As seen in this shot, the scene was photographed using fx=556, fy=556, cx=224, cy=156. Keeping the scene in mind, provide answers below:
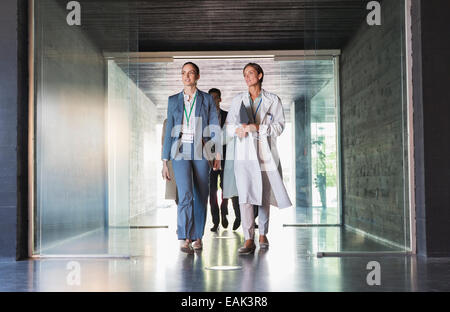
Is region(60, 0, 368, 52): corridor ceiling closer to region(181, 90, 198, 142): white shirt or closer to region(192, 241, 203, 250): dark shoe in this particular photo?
region(181, 90, 198, 142): white shirt

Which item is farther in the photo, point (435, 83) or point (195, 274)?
point (435, 83)

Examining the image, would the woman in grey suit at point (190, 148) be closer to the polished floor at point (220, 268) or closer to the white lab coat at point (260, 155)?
the white lab coat at point (260, 155)

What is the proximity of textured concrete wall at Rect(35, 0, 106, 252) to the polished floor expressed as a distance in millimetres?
275

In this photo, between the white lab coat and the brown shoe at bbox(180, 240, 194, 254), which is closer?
the brown shoe at bbox(180, 240, 194, 254)

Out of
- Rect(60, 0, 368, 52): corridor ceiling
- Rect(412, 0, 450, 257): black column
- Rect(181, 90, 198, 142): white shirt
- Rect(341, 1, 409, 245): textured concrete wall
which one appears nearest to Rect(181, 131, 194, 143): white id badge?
Rect(181, 90, 198, 142): white shirt

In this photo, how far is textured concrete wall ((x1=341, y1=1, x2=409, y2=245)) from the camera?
15.3 ft

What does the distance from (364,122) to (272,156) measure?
99cm

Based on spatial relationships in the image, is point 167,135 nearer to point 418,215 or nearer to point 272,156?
point 272,156

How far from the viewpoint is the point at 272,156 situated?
192 inches

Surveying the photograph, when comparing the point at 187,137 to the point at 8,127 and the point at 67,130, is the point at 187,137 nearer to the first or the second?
the point at 67,130

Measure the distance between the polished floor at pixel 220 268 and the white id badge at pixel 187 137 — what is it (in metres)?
0.88

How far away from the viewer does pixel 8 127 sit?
4.50 metres

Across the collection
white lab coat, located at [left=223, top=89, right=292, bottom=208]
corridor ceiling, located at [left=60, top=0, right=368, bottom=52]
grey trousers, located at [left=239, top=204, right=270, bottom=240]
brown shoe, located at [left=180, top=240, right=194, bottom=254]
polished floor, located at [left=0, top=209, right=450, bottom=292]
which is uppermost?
corridor ceiling, located at [left=60, top=0, right=368, bottom=52]
